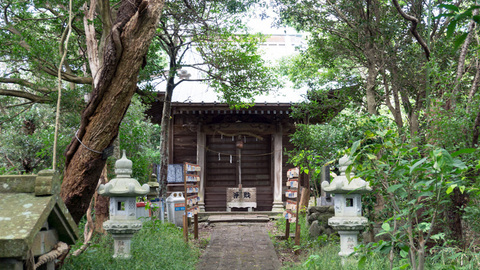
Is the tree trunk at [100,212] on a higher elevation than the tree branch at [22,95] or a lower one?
lower

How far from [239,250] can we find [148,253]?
2.61 meters

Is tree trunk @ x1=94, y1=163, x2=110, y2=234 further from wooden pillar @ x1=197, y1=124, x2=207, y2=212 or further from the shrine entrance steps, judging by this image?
wooden pillar @ x1=197, y1=124, x2=207, y2=212

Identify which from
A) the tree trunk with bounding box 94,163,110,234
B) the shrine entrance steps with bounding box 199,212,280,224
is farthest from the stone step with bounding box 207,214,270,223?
the tree trunk with bounding box 94,163,110,234

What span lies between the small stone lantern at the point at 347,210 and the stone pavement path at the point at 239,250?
1592 mm

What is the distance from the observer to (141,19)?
436 cm

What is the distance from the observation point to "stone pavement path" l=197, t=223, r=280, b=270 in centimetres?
700

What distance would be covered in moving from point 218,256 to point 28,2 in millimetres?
5815

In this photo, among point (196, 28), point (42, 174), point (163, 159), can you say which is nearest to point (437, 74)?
point (42, 174)

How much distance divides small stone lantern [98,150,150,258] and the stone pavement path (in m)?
1.52

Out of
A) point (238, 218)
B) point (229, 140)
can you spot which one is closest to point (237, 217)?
point (238, 218)

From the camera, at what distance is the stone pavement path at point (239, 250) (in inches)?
276

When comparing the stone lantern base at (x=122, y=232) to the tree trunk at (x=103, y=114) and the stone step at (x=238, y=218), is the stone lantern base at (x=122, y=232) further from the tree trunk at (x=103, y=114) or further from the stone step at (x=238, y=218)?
the stone step at (x=238, y=218)

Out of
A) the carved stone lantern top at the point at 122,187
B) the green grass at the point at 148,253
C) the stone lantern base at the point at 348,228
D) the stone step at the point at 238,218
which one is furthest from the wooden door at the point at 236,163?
the stone lantern base at the point at 348,228

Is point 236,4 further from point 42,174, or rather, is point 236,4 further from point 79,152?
point 42,174
